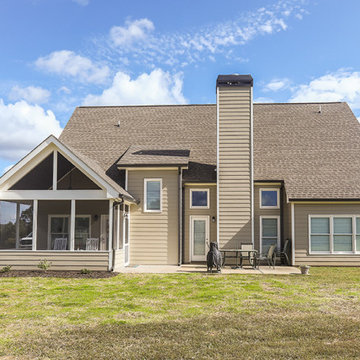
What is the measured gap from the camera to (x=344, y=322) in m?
7.30

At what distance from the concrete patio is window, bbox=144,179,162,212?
2.30 m

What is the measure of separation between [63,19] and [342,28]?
891 cm

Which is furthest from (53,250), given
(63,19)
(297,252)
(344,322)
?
(344,322)

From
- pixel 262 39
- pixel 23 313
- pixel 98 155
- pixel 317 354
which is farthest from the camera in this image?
pixel 98 155

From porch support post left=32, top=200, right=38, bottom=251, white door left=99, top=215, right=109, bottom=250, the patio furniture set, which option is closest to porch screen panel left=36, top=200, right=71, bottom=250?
porch support post left=32, top=200, right=38, bottom=251

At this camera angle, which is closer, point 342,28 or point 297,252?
point 342,28

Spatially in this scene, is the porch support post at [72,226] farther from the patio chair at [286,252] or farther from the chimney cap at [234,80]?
the patio chair at [286,252]

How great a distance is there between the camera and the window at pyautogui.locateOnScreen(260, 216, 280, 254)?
1725 centimetres

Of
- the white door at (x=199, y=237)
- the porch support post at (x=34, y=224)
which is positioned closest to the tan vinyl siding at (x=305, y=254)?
the white door at (x=199, y=237)

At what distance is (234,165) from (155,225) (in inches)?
154

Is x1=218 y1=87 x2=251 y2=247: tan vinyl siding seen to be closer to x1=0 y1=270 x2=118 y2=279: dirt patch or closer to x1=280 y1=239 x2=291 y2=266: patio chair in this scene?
x1=280 y1=239 x2=291 y2=266: patio chair

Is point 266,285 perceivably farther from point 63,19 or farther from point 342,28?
point 63,19

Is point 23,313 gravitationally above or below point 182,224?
below

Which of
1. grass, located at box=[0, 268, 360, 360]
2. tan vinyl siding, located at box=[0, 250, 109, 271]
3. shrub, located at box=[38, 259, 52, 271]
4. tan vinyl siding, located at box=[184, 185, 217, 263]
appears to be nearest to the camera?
grass, located at box=[0, 268, 360, 360]
